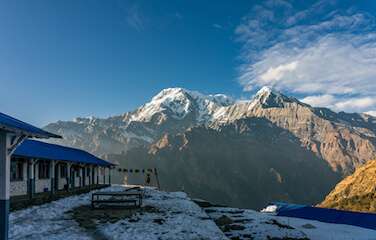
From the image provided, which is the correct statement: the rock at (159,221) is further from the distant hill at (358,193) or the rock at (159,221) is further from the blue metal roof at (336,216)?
the distant hill at (358,193)

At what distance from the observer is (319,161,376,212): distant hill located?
47031 millimetres

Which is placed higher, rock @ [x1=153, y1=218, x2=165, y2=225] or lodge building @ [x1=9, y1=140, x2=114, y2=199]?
lodge building @ [x1=9, y1=140, x2=114, y2=199]

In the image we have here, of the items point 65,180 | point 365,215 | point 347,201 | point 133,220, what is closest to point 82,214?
point 133,220

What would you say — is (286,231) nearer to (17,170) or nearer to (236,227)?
(236,227)

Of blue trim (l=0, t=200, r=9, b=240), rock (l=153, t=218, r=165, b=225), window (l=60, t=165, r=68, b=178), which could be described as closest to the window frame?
window (l=60, t=165, r=68, b=178)

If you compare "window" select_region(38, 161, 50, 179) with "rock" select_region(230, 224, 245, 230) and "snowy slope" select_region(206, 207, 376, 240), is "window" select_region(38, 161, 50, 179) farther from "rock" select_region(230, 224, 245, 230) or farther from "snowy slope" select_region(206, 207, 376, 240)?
"rock" select_region(230, 224, 245, 230)

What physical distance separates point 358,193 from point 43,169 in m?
41.7

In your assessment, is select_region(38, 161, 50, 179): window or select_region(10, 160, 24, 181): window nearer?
select_region(10, 160, 24, 181): window

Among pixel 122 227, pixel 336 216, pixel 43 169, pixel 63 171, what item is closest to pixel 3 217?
pixel 122 227

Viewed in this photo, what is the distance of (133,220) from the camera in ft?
66.9

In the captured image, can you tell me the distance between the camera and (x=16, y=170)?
30.0 meters

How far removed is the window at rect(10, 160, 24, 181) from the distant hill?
116 ft

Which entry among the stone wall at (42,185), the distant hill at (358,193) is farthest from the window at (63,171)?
the distant hill at (358,193)

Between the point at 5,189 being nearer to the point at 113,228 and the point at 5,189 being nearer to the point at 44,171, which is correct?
the point at 113,228
